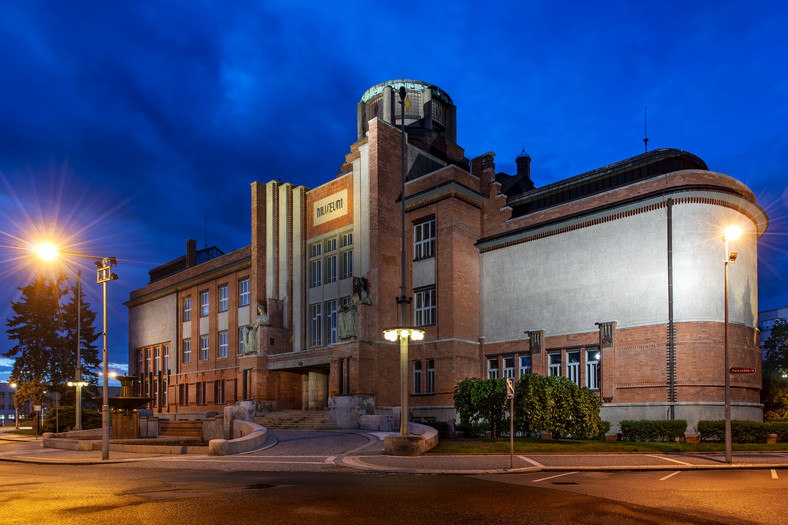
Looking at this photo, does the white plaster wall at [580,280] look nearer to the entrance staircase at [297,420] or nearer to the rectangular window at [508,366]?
the rectangular window at [508,366]

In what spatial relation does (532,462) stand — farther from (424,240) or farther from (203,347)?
(203,347)

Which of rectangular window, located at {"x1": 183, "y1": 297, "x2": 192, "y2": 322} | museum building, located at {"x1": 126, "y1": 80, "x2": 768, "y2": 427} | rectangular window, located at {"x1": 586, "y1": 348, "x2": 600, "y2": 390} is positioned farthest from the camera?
rectangular window, located at {"x1": 183, "y1": 297, "x2": 192, "y2": 322}

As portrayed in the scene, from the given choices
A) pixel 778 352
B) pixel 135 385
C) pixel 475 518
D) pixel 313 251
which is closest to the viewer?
pixel 475 518

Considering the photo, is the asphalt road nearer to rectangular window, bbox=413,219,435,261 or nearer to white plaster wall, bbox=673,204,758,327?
white plaster wall, bbox=673,204,758,327

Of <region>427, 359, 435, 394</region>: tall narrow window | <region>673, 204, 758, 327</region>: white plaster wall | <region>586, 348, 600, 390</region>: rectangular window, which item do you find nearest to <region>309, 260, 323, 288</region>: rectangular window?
<region>427, 359, 435, 394</region>: tall narrow window

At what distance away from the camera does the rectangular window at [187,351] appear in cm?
5662

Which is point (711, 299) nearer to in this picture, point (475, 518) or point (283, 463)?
point (283, 463)

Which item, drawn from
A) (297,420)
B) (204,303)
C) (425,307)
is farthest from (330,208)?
(204,303)

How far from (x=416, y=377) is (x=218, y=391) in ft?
72.8

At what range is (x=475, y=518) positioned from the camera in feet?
31.3

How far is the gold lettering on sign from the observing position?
4200 centimetres

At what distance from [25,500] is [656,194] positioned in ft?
92.1

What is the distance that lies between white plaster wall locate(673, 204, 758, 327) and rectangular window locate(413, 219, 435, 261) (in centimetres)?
1407

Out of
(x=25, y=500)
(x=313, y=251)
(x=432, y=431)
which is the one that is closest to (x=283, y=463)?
(x=432, y=431)
